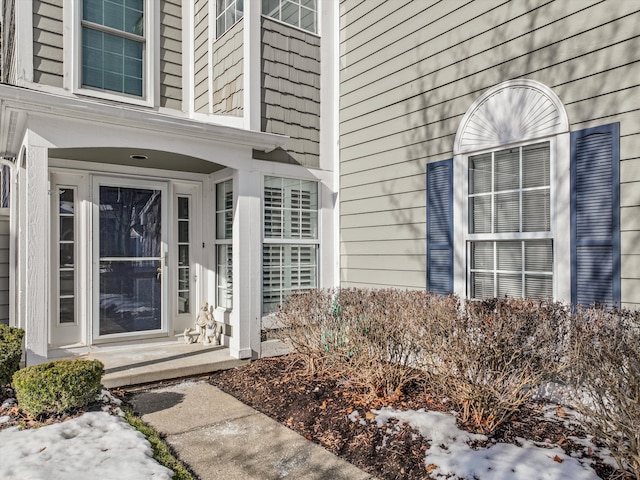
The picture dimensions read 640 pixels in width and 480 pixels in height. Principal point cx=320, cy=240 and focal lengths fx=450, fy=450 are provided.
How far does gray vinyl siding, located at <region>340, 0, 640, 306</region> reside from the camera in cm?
Result: 326

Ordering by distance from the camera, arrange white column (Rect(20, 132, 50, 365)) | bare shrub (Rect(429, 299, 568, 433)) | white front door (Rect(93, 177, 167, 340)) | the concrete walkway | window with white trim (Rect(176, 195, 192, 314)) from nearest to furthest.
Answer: the concrete walkway
bare shrub (Rect(429, 299, 568, 433))
white column (Rect(20, 132, 50, 365))
white front door (Rect(93, 177, 167, 340))
window with white trim (Rect(176, 195, 192, 314))

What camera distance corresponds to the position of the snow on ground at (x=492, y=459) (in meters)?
2.56

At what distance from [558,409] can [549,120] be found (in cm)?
229

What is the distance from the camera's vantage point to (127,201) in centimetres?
555

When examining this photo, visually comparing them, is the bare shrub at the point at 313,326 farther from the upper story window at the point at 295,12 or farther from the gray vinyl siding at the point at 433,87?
the upper story window at the point at 295,12

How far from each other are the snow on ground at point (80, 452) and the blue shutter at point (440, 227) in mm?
2965

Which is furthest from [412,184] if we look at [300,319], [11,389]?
[11,389]

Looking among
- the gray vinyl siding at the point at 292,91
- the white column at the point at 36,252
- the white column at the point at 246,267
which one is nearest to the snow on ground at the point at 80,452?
the white column at the point at 36,252

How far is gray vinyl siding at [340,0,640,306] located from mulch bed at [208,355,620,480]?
1168 millimetres

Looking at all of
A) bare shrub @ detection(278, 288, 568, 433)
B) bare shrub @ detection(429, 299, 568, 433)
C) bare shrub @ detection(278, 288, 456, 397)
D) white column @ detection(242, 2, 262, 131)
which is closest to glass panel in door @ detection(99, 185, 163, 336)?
white column @ detection(242, 2, 262, 131)

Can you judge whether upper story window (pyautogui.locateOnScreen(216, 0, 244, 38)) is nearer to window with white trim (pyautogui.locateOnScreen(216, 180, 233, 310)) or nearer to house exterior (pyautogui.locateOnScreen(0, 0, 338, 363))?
house exterior (pyautogui.locateOnScreen(0, 0, 338, 363))

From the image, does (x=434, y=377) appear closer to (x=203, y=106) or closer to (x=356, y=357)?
(x=356, y=357)

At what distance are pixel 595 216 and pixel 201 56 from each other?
5297 millimetres

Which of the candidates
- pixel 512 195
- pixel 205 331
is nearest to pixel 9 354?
pixel 205 331
